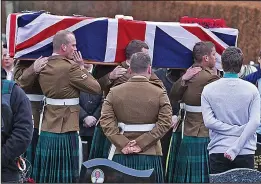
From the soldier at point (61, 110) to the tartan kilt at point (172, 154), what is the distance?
40.5 inches

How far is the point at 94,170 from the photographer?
7.07m

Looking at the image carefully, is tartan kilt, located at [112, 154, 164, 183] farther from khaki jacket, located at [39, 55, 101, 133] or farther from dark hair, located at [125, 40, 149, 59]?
dark hair, located at [125, 40, 149, 59]

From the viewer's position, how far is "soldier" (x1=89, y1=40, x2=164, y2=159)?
8414 mm

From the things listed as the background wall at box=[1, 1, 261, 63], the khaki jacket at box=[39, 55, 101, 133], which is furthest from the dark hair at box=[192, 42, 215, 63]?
the background wall at box=[1, 1, 261, 63]

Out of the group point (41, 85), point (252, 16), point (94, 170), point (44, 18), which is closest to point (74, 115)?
point (41, 85)

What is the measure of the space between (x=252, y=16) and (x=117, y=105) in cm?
1131

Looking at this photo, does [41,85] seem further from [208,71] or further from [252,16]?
[252,16]

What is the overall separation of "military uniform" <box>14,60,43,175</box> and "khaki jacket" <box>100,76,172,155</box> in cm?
125

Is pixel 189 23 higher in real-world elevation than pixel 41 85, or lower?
higher

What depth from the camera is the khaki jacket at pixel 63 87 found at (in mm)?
8227

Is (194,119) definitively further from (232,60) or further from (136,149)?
(232,60)

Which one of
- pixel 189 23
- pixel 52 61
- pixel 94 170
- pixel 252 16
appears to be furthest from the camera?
pixel 252 16

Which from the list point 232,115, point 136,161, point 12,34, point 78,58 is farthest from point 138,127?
point 12,34

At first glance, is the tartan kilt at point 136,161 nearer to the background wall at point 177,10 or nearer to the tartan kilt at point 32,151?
the tartan kilt at point 32,151
